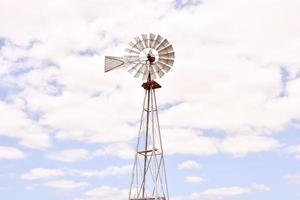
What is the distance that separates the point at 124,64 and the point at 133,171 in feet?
33.5

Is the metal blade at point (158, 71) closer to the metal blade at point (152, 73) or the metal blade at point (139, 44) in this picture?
the metal blade at point (152, 73)

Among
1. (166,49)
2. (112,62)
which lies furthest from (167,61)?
(112,62)

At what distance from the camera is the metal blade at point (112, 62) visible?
164 feet

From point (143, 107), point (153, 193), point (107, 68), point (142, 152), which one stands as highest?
point (107, 68)

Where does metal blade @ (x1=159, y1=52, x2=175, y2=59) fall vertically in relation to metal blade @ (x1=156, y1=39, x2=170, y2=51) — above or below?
below

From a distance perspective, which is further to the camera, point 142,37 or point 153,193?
point 142,37

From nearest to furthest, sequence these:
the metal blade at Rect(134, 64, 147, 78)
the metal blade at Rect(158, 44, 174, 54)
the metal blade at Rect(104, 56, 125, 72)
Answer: the metal blade at Rect(134, 64, 147, 78)
the metal blade at Rect(104, 56, 125, 72)
the metal blade at Rect(158, 44, 174, 54)

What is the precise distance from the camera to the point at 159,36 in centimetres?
5003

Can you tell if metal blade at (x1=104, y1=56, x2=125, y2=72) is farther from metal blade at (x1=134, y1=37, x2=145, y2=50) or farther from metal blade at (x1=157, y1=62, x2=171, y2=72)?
metal blade at (x1=157, y1=62, x2=171, y2=72)

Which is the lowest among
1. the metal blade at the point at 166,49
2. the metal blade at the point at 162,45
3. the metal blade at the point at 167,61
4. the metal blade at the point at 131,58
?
the metal blade at the point at 167,61

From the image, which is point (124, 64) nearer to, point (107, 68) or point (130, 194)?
point (107, 68)

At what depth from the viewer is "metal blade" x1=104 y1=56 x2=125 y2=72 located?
1964 inches

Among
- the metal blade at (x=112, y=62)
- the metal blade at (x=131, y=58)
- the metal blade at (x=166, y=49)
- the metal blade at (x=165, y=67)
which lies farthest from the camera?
the metal blade at (x=166, y=49)

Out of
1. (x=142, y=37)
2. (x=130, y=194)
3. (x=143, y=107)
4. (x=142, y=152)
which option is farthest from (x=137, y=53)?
(x=130, y=194)
